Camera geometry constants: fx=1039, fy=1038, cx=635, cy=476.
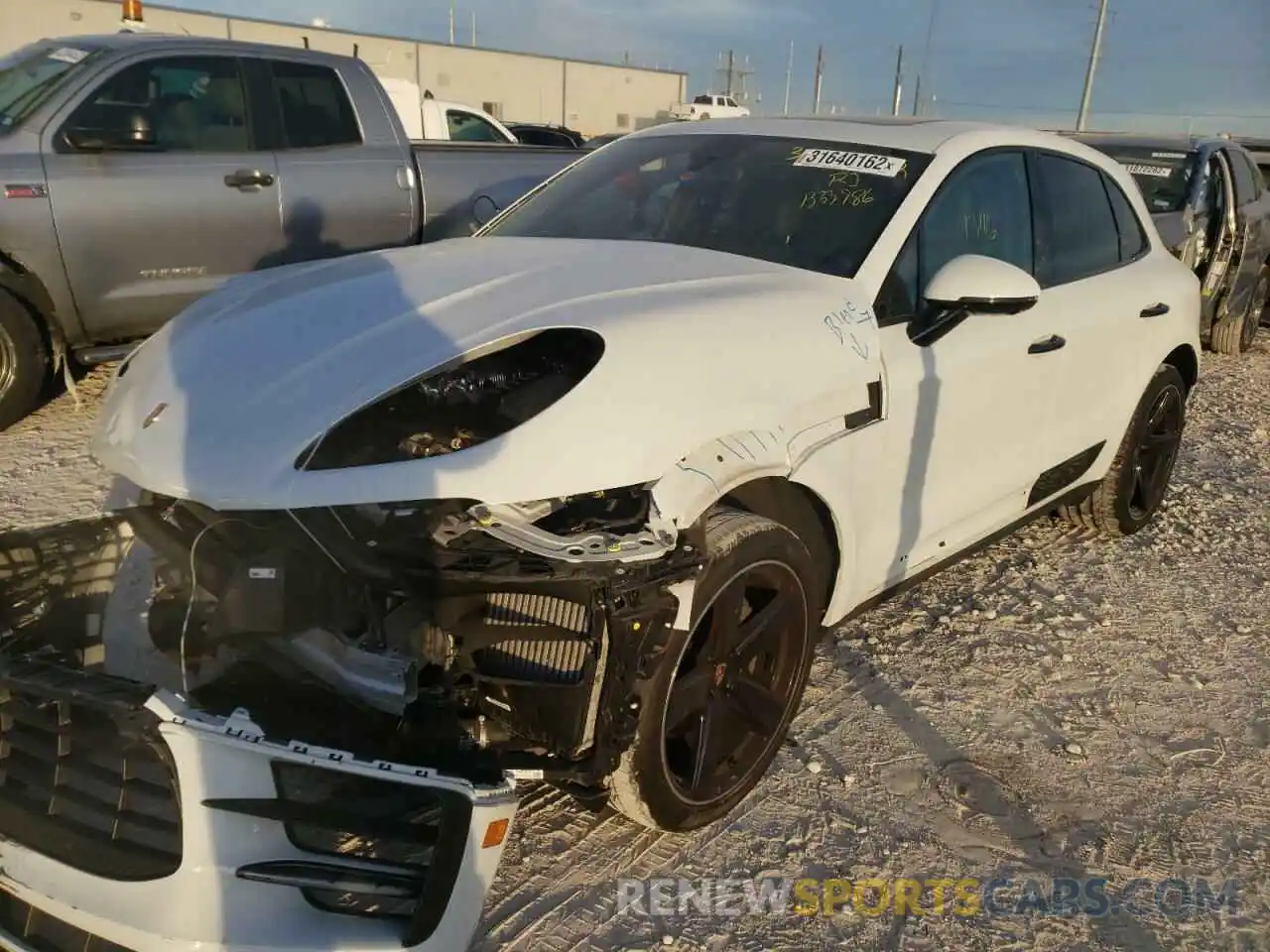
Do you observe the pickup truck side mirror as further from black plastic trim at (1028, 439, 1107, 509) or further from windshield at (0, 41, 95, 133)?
black plastic trim at (1028, 439, 1107, 509)

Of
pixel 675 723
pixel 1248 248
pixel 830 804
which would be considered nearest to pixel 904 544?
pixel 830 804

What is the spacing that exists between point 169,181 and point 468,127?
6.34 meters

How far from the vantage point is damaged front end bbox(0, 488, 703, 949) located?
190cm

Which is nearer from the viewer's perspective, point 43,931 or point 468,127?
point 43,931

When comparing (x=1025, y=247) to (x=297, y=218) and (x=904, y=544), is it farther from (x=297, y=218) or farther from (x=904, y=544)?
(x=297, y=218)

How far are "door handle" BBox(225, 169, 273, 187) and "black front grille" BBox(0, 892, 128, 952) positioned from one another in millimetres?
4752

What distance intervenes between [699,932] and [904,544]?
1394mm

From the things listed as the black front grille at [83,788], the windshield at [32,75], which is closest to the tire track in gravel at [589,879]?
the black front grille at [83,788]

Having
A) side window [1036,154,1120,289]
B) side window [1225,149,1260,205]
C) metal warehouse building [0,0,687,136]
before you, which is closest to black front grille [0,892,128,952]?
side window [1036,154,1120,289]

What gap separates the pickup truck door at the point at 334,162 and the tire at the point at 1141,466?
4.41m

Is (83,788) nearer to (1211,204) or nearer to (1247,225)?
(1211,204)

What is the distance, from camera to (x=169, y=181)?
5.73 meters

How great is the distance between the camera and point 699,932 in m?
2.43

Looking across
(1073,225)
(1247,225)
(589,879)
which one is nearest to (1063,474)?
(1073,225)
